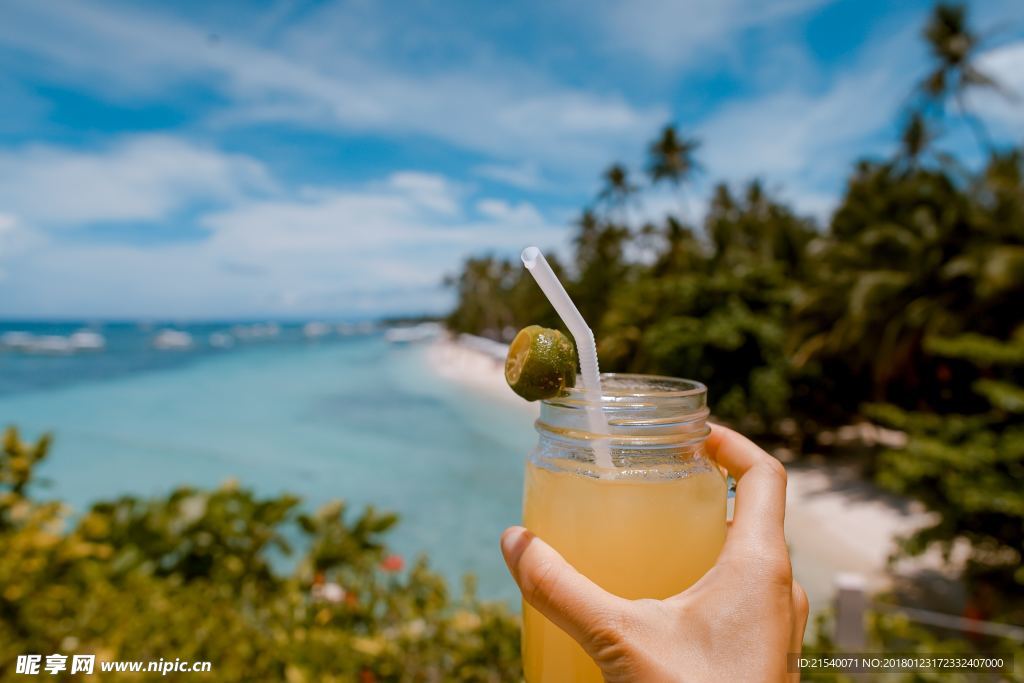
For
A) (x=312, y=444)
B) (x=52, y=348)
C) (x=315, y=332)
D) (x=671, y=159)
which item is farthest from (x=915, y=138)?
(x=315, y=332)

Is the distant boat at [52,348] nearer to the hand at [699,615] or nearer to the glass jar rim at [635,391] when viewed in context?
the glass jar rim at [635,391]

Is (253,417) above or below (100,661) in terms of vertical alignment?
below

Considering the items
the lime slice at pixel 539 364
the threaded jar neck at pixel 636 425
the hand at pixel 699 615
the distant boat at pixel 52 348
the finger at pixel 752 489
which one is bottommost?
the distant boat at pixel 52 348

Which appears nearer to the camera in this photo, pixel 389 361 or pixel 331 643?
pixel 331 643

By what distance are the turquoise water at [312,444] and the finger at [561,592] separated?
3.95 meters

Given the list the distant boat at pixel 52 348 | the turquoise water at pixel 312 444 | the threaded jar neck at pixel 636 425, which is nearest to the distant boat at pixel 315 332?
the distant boat at pixel 52 348

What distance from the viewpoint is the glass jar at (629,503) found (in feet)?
3.59

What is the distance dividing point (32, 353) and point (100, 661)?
63.4m

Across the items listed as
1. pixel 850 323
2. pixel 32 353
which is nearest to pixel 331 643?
pixel 850 323

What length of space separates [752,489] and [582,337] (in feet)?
1.37

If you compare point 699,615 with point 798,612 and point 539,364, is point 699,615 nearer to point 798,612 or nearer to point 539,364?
point 798,612

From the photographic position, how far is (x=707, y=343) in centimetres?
1282

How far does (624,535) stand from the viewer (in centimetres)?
109

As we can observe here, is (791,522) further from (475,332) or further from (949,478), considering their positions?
(475,332)
